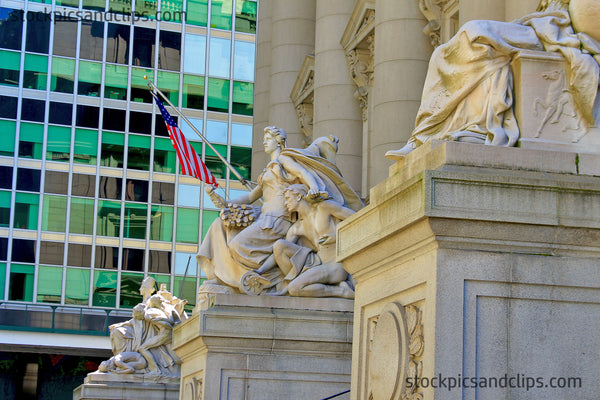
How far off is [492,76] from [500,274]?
4.77 feet

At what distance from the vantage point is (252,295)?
12891 mm

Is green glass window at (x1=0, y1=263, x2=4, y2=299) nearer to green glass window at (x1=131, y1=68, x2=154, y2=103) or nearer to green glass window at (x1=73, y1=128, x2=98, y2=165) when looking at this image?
green glass window at (x1=73, y1=128, x2=98, y2=165)

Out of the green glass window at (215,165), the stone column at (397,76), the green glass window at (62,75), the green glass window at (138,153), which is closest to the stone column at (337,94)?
the stone column at (397,76)

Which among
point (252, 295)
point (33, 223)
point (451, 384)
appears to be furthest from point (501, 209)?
point (33, 223)

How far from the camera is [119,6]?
195ft

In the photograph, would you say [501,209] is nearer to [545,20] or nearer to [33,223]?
[545,20]

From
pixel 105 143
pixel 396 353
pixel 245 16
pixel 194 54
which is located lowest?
pixel 396 353

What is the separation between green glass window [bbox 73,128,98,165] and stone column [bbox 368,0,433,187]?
1293 inches

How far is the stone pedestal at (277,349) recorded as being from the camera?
12.1m

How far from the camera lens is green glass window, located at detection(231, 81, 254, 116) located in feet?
196

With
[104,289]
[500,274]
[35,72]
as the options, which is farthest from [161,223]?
[500,274]

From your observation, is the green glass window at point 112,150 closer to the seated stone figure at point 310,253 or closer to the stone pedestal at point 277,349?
the seated stone figure at point 310,253

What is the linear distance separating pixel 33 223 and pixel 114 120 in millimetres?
7045

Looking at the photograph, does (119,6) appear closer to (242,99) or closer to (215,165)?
(242,99)
